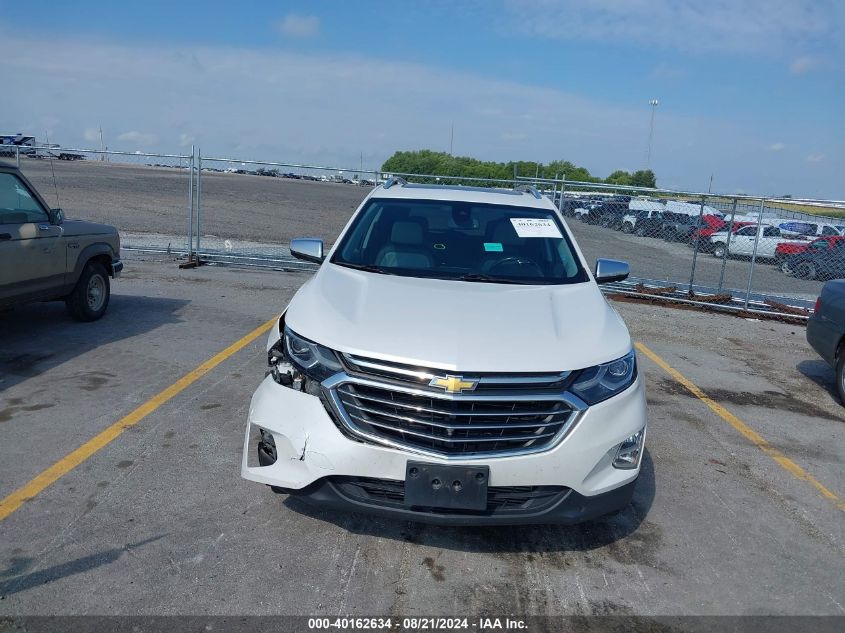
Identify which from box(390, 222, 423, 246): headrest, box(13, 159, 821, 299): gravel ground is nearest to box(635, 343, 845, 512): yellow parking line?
box(390, 222, 423, 246): headrest

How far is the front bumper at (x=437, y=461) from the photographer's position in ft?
11.4

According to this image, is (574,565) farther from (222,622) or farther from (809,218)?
(809,218)

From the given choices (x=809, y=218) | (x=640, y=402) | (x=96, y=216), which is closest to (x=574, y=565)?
(x=640, y=402)

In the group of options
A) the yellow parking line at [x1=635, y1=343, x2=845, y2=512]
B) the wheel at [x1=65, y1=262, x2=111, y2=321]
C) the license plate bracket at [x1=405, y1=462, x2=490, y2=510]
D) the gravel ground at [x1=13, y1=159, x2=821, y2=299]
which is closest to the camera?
the license plate bracket at [x1=405, y1=462, x2=490, y2=510]

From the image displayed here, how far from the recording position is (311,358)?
373 cm

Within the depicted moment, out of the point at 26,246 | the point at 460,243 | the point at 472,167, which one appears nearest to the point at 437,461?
the point at 460,243

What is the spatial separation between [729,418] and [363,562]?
415 centimetres

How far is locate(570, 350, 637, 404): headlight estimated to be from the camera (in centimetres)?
363

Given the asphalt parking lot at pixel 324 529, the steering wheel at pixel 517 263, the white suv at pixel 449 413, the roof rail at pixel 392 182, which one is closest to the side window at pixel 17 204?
the asphalt parking lot at pixel 324 529

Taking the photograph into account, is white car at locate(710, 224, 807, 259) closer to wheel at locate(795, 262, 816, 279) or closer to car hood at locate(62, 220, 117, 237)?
wheel at locate(795, 262, 816, 279)

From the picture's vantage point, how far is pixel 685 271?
607 inches

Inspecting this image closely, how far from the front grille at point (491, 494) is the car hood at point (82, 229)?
5683 millimetres

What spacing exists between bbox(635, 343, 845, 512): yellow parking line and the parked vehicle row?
6389mm

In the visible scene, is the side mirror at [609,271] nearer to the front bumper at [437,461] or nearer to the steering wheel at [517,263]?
the steering wheel at [517,263]
